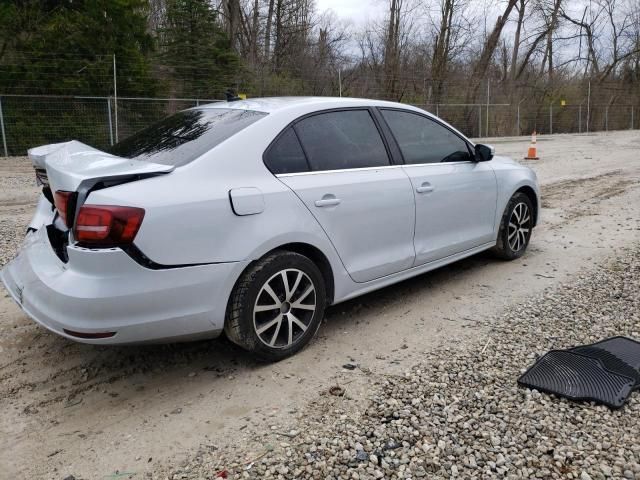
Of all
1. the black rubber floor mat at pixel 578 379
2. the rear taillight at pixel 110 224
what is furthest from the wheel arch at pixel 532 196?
the rear taillight at pixel 110 224

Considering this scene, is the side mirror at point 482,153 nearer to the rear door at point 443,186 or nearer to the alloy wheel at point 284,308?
the rear door at point 443,186

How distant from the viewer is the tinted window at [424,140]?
4.28 meters

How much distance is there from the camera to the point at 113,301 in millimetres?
2719

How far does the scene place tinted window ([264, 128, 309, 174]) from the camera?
11.1 feet

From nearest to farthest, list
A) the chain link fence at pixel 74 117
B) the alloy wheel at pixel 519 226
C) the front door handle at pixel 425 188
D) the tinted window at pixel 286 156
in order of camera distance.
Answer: the tinted window at pixel 286 156, the front door handle at pixel 425 188, the alloy wheel at pixel 519 226, the chain link fence at pixel 74 117

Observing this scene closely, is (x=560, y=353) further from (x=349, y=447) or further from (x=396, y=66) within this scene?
(x=396, y=66)

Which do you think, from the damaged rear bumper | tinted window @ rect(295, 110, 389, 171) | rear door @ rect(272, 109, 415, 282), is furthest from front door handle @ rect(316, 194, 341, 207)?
the damaged rear bumper

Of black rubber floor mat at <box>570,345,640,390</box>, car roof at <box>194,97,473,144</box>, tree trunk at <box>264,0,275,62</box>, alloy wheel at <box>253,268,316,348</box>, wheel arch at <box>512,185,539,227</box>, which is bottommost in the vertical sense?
black rubber floor mat at <box>570,345,640,390</box>

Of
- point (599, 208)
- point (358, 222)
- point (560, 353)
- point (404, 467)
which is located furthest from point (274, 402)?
point (599, 208)

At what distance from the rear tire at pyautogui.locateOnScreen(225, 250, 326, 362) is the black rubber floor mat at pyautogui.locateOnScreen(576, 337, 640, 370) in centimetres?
184

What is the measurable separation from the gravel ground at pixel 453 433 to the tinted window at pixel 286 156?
1330mm

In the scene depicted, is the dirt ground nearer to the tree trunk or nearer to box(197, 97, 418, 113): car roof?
box(197, 97, 418, 113): car roof

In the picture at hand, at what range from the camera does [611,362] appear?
10.8 feet

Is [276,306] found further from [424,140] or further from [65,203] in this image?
[424,140]
